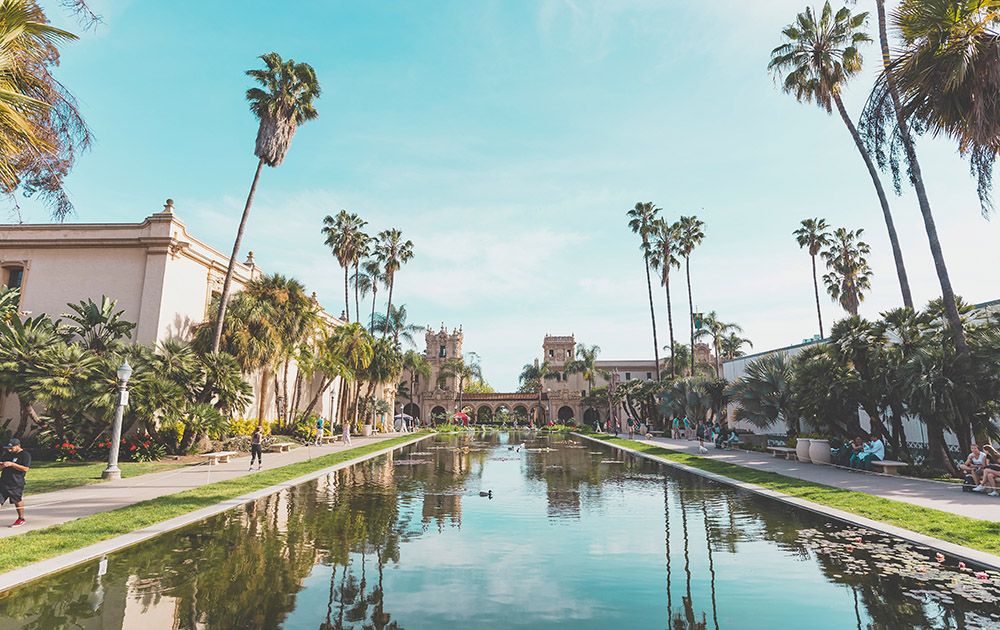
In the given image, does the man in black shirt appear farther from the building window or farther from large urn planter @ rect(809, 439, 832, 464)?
the building window

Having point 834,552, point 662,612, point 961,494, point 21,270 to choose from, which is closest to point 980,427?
point 961,494

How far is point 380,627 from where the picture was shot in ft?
17.6

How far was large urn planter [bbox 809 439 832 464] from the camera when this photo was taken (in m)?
19.8

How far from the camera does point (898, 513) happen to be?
1024 cm

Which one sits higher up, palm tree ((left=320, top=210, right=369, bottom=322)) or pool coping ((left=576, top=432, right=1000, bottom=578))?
palm tree ((left=320, top=210, right=369, bottom=322))

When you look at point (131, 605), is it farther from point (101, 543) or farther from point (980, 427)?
point (980, 427)

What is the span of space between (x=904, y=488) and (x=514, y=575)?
12352 mm

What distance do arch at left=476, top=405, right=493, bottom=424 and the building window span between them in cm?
7079

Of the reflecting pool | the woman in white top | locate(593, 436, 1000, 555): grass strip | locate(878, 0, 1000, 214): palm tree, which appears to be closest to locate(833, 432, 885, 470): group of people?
locate(593, 436, 1000, 555): grass strip

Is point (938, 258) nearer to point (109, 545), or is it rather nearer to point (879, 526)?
point (879, 526)

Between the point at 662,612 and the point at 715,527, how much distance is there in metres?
4.69

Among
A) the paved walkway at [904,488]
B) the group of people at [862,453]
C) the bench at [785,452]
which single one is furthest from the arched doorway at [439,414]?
the group of people at [862,453]

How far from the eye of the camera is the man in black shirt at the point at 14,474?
9148 millimetres

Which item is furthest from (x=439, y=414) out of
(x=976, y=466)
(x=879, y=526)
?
(x=879, y=526)
